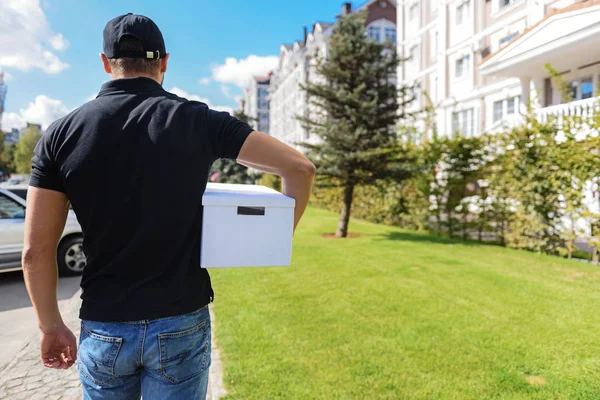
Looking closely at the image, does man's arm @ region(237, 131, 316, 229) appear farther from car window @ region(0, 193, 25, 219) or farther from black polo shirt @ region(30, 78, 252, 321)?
car window @ region(0, 193, 25, 219)

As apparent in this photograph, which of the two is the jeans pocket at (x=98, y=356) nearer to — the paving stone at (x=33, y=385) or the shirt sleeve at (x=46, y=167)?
the shirt sleeve at (x=46, y=167)

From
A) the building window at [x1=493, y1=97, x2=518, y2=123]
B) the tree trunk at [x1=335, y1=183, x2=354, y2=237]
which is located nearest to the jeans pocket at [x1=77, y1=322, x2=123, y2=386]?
the tree trunk at [x1=335, y1=183, x2=354, y2=237]

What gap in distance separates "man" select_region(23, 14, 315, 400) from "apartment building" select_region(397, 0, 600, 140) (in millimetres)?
9870

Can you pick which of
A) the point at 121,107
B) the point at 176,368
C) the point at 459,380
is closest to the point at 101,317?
the point at 176,368

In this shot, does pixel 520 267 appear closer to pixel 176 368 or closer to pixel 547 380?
pixel 547 380

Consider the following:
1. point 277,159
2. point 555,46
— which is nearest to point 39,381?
point 277,159

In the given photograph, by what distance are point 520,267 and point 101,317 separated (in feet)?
27.0

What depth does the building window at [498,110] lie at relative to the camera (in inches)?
811

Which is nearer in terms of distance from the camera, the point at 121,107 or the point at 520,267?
the point at 121,107

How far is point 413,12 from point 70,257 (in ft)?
91.2

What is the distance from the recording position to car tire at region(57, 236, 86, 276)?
7117 mm

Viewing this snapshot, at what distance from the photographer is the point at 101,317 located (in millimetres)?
1349

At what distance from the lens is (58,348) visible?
1.56 metres

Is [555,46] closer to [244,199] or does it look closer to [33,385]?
[244,199]
